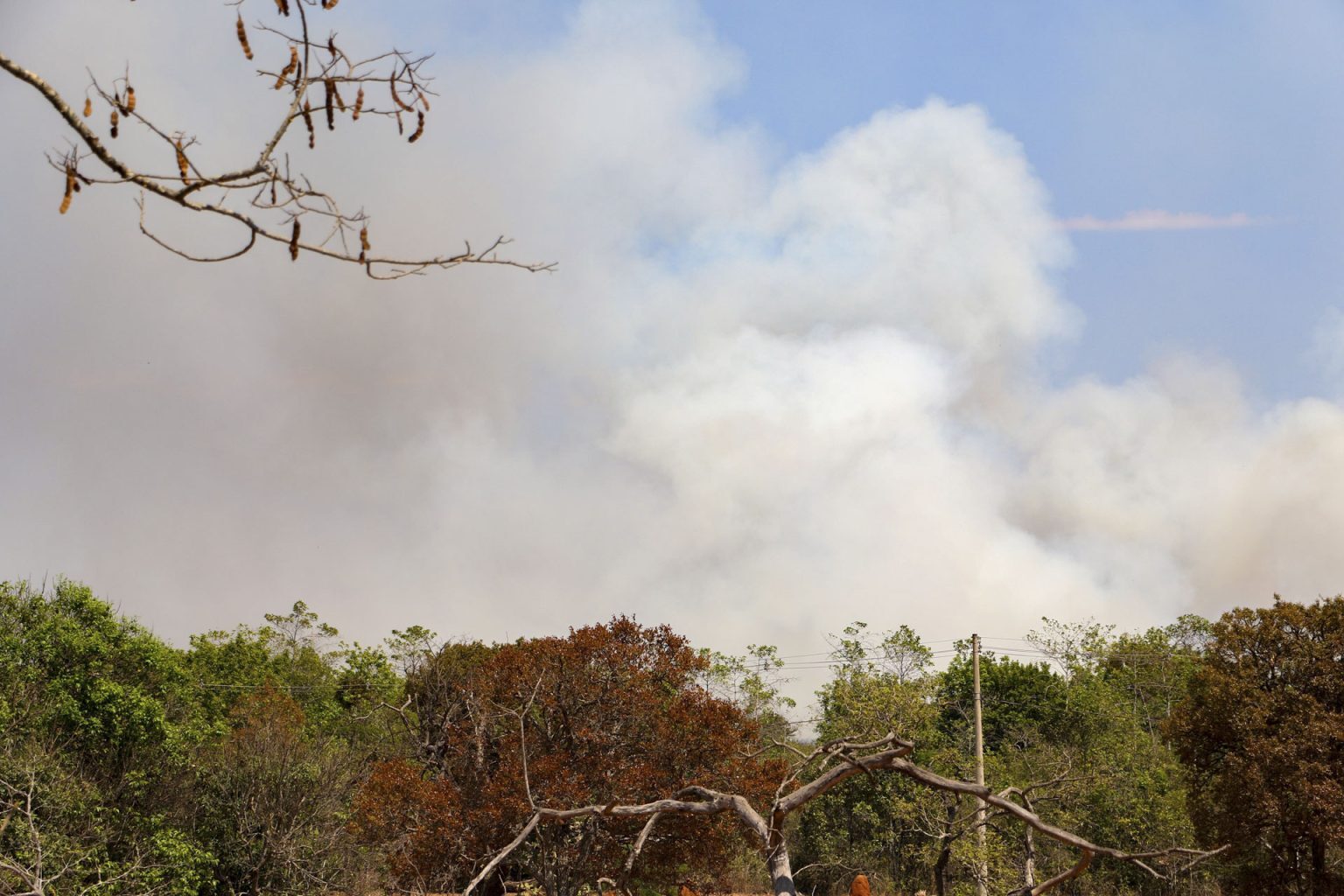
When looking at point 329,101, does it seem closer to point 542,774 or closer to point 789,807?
point 789,807

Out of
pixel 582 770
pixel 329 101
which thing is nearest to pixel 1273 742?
pixel 582 770

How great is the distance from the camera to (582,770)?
17.8 metres

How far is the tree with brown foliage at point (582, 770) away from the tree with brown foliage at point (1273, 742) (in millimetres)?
10160

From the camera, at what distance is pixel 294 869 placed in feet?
73.7

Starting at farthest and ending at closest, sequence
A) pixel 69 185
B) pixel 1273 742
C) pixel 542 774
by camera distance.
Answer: pixel 1273 742
pixel 542 774
pixel 69 185

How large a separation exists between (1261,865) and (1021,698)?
51.4ft

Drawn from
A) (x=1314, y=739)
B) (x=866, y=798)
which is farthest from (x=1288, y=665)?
(x=866, y=798)

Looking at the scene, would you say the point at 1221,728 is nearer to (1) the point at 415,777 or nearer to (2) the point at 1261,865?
(2) the point at 1261,865

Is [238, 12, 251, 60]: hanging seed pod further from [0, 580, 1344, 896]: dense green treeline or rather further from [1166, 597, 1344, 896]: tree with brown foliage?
[1166, 597, 1344, 896]: tree with brown foliage

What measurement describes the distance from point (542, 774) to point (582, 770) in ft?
3.17

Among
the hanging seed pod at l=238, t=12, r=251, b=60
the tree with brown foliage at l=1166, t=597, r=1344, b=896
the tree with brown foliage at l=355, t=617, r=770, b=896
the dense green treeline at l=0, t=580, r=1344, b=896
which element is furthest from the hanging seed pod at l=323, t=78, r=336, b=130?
the tree with brown foliage at l=1166, t=597, r=1344, b=896

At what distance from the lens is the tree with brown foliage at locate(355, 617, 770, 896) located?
17.4m

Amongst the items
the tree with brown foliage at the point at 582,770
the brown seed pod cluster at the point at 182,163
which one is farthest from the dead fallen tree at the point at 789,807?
the tree with brown foliage at the point at 582,770

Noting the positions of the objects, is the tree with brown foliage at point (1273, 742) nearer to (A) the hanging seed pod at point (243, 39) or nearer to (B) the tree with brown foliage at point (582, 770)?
(B) the tree with brown foliage at point (582, 770)
